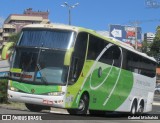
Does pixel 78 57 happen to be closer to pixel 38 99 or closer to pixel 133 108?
pixel 38 99

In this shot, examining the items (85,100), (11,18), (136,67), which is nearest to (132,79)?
(136,67)

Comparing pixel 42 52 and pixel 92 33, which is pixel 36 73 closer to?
pixel 42 52

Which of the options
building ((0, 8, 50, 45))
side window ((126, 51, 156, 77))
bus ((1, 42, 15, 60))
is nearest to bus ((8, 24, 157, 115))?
bus ((1, 42, 15, 60))

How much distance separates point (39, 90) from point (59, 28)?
8.56 feet

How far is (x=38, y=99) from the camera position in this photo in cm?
1767

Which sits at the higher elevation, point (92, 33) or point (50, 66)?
point (92, 33)

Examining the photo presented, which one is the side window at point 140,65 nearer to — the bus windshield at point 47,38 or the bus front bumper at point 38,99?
the bus windshield at point 47,38

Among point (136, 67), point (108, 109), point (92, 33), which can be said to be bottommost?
point (108, 109)

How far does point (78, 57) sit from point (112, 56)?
3.57 meters

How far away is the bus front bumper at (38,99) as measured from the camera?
56.9 feet

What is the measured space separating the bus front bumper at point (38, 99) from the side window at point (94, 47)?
2368 millimetres

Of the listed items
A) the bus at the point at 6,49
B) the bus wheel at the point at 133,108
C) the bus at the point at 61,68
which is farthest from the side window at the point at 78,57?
the bus wheel at the point at 133,108

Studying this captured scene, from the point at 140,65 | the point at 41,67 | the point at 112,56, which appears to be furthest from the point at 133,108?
the point at 41,67

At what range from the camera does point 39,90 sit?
17.6 meters
